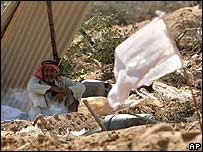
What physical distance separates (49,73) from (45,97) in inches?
11.6

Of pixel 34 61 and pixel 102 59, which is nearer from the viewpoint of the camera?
pixel 34 61

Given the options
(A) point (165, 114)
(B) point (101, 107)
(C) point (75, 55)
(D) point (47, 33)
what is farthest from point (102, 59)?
(A) point (165, 114)

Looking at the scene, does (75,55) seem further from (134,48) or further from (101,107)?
(134,48)

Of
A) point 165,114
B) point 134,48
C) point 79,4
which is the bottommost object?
point 165,114

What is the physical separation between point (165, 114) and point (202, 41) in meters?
3.80

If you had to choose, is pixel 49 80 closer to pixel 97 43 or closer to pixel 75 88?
pixel 75 88

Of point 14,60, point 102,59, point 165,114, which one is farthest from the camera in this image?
point 102,59

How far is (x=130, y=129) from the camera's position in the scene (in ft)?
14.1

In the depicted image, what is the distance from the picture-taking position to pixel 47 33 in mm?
9555

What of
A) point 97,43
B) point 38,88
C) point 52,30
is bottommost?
point 38,88

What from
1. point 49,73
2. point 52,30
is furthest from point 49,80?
point 52,30

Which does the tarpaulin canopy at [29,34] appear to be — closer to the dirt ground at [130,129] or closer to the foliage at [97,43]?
the foliage at [97,43]

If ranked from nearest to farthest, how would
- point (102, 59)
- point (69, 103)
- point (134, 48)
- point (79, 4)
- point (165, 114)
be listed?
point (134, 48), point (165, 114), point (69, 103), point (79, 4), point (102, 59)

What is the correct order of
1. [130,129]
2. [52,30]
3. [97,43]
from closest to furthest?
[130,129]
[52,30]
[97,43]
